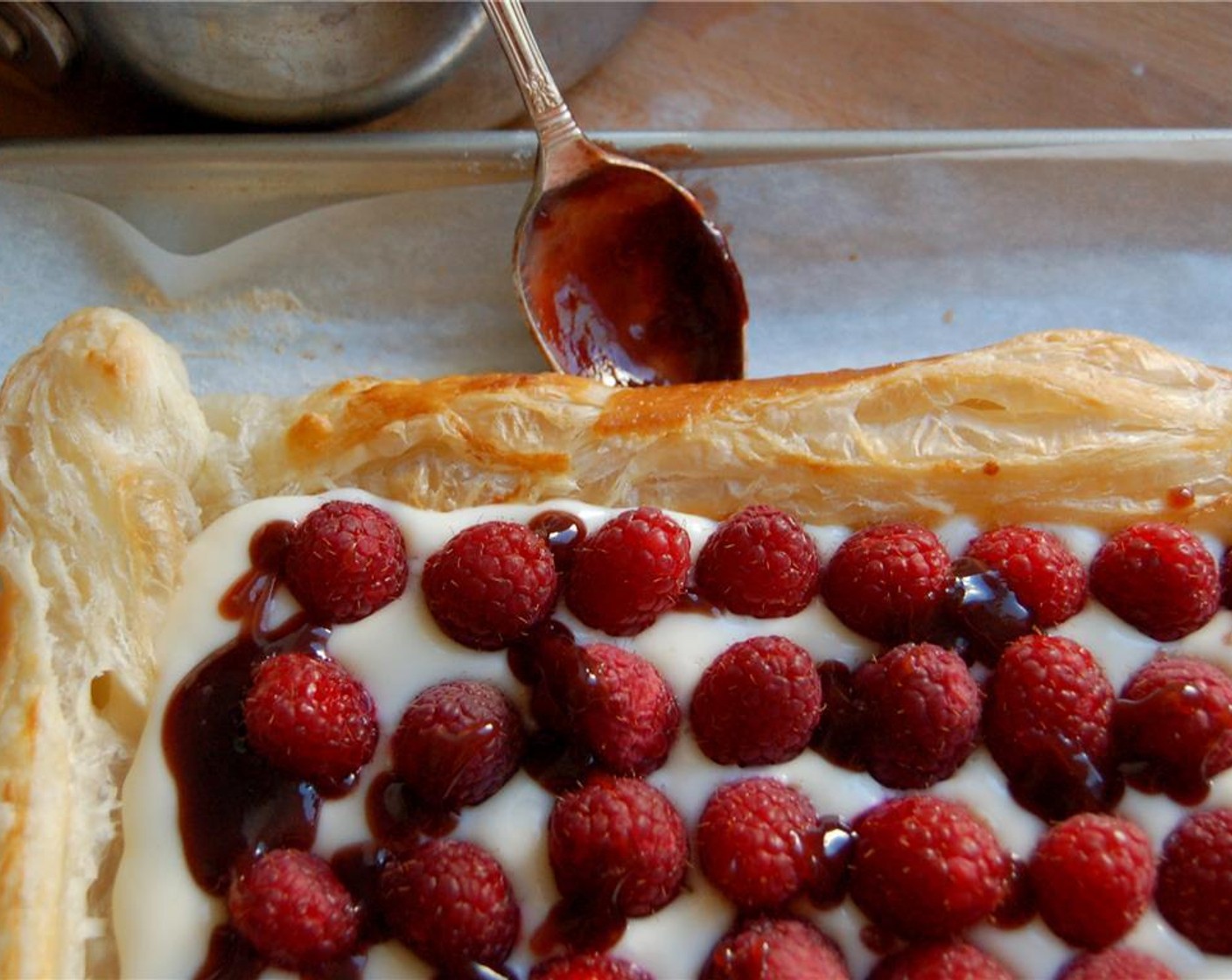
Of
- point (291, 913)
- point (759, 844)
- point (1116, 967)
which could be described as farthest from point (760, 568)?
point (291, 913)

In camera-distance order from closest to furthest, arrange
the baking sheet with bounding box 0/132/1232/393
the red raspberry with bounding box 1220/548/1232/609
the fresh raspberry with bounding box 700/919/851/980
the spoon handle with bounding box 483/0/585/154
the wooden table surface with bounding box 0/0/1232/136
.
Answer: the fresh raspberry with bounding box 700/919/851/980, the red raspberry with bounding box 1220/548/1232/609, the spoon handle with bounding box 483/0/585/154, the baking sheet with bounding box 0/132/1232/393, the wooden table surface with bounding box 0/0/1232/136

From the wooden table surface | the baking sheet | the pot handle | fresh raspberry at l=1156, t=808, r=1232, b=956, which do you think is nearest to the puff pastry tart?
fresh raspberry at l=1156, t=808, r=1232, b=956

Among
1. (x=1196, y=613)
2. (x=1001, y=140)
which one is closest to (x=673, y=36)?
(x=1001, y=140)

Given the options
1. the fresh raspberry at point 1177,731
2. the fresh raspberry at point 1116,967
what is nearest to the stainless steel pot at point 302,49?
the fresh raspberry at point 1177,731

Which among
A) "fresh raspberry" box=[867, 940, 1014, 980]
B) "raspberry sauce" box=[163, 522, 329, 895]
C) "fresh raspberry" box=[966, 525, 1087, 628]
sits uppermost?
"fresh raspberry" box=[966, 525, 1087, 628]

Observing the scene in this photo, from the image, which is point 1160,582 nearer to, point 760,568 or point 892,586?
point 892,586

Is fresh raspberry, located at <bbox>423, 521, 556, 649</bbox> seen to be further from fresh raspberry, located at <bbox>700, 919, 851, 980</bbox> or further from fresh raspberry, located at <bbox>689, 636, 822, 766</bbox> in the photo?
fresh raspberry, located at <bbox>700, 919, 851, 980</bbox>

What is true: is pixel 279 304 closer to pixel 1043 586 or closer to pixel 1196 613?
pixel 1043 586
